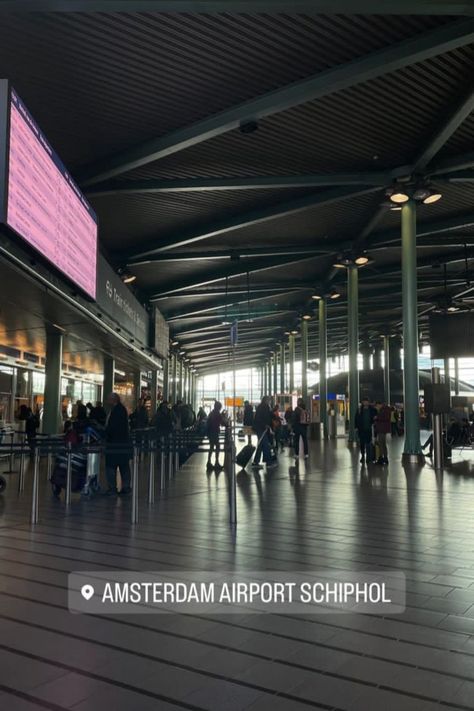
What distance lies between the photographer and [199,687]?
2.58 metres

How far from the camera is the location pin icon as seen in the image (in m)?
3.85

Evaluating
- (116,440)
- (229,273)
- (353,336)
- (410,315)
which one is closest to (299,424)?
(410,315)

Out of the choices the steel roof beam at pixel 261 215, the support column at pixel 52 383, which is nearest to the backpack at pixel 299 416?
the steel roof beam at pixel 261 215

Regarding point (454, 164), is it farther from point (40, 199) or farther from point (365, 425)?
point (40, 199)

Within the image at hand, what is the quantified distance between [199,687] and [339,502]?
574cm

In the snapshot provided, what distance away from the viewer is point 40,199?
8031mm

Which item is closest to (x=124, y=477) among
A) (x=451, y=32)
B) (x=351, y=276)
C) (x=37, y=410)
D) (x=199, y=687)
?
(x=199, y=687)

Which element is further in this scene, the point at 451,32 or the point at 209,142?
the point at 209,142

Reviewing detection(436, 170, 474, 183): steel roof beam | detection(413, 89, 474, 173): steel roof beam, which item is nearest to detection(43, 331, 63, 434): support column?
detection(413, 89, 474, 173): steel roof beam

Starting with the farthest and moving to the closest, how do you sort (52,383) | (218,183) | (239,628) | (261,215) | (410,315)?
1. (261,215)
2. (410,315)
3. (52,383)
4. (218,183)
5. (239,628)

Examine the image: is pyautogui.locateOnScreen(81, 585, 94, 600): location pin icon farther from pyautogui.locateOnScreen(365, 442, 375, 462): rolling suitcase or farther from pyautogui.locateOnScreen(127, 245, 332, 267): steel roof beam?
pyautogui.locateOnScreen(127, 245, 332, 267): steel roof beam

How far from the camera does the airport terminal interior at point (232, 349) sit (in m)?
2.98

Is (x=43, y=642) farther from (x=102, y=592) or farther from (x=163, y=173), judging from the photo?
(x=163, y=173)

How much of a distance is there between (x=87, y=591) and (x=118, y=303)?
11969 mm
